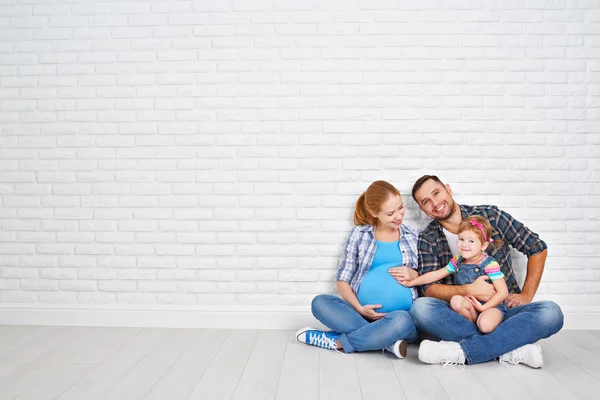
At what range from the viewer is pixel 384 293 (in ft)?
9.71

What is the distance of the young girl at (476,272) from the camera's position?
272 centimetres

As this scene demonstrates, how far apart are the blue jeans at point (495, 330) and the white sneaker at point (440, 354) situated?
0.11 ft

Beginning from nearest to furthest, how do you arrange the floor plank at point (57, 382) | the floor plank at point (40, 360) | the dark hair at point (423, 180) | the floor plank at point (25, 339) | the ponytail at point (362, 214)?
the floor plank at point (57, 382) → the floor plank at point (40, 360) → the floor plank at point (25, 339) → the dark hair at point (423, 180) → the ponytail at point (362, 214)

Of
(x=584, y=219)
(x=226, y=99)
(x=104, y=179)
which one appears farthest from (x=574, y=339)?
(x=104, y=179)

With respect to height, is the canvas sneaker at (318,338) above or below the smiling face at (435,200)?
below

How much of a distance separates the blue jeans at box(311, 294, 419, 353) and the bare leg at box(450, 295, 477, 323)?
24cm

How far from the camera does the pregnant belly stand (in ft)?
9.68

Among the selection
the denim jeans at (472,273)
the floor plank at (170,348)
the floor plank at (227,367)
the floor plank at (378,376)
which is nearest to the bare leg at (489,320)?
the denim jeans at (472,273)

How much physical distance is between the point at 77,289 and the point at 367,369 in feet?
6.21

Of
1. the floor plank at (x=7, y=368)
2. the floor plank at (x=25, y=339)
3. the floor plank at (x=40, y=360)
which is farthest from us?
the floor plank at (x=25, y=339)

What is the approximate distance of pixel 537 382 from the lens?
93.3 inches

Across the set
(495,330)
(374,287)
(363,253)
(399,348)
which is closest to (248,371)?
(399,348)

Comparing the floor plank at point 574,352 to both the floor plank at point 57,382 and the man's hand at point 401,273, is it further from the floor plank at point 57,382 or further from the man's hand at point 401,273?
the floor plank at point 57,382

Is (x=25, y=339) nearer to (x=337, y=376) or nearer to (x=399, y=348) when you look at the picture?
(x=337, y=376)
